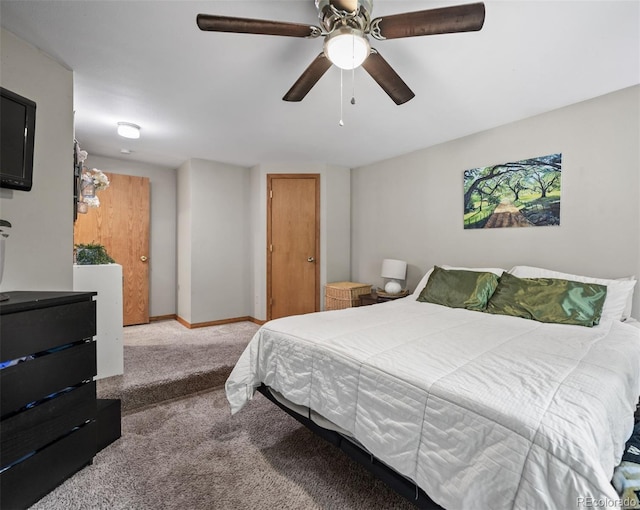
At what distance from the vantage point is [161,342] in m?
3.64

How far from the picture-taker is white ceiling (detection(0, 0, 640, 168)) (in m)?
1.64

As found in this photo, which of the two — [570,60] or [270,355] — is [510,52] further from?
[270,355]

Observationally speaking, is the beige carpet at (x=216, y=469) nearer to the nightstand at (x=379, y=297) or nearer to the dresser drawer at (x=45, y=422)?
the dresser drawer at (x=45, y=422)

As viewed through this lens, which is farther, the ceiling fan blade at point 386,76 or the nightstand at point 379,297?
the nightstand at point 379,297

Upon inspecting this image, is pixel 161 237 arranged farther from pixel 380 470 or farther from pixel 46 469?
pixel 380 470

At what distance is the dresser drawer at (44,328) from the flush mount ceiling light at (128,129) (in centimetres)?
210

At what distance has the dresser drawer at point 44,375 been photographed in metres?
1.36

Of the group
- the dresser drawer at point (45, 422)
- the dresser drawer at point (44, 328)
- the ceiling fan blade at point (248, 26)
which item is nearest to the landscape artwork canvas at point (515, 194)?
the ceiling fan blade at point (248, 26)

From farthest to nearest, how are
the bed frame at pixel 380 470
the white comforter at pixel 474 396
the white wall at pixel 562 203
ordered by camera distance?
the white wall at pixel 562 203, the bed frame at pixel 380 470, the white comforter at pixel 474 396

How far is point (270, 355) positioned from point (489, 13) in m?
2.22

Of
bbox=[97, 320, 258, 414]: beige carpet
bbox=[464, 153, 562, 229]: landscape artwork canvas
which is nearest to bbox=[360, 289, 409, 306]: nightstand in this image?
bbox=[464, 153, 562, 229]: landscape artwork canvas

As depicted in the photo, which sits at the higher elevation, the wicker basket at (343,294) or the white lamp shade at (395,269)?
the white lamp shade at (395,269)

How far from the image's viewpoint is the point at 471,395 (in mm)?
1081

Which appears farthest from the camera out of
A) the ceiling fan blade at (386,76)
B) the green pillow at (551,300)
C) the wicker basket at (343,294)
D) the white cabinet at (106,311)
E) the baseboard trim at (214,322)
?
the baseboard trim at (214,322)
